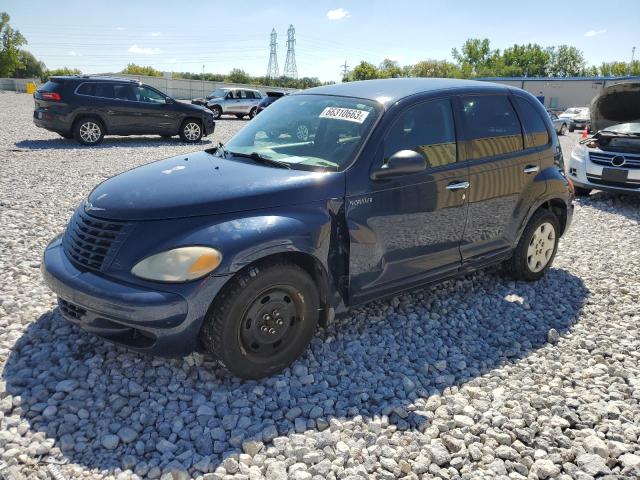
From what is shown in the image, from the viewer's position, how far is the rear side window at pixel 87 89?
42.4 ft

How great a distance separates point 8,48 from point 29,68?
12076mm

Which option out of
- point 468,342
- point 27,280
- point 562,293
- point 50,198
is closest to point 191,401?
point 468,342

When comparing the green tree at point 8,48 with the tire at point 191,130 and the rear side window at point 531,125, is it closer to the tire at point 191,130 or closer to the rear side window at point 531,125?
the tire at point 191,130

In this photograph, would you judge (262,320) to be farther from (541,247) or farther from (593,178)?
(593,178)

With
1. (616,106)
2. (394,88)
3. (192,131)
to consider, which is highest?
(616,106)

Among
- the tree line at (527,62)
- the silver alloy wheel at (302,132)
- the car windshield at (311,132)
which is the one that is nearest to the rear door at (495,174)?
the car windshield at (311,132)

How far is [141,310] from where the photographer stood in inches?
111

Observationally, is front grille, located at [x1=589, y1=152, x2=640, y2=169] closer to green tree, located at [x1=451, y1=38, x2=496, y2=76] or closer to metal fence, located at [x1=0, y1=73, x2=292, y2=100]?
metal fence, located at [x1=0, y1=73, x2=292, y2=100]

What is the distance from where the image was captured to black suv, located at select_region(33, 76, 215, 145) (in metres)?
12.8

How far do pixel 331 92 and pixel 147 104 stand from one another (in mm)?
11260

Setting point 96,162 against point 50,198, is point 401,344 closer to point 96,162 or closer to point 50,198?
point 50,198

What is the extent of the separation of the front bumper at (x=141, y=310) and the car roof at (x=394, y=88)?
1937 mm

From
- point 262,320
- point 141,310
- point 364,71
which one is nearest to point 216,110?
point 262,320

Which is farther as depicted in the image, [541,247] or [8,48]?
[8,48]
